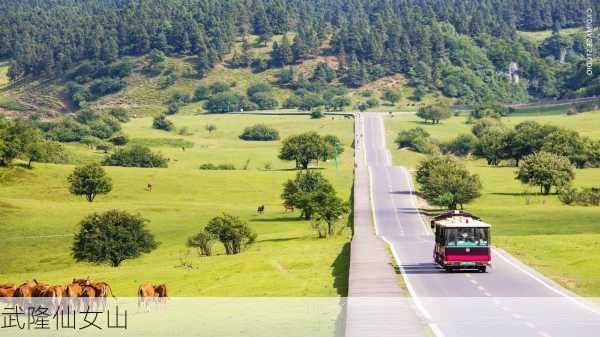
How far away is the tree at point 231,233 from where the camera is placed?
96938mm

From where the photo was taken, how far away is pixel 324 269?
70812 mm

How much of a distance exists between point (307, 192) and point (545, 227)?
32731mm

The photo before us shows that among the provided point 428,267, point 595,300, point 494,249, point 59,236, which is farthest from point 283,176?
point 595,300

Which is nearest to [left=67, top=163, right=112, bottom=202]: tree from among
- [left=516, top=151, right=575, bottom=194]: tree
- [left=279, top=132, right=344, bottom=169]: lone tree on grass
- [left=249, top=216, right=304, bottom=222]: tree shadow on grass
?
[left=249, top=216, right=304, bottom=222]: tree shadow on grass

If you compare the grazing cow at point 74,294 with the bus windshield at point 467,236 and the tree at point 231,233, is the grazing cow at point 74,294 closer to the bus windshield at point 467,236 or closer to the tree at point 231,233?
the bus windshield at point 467,236

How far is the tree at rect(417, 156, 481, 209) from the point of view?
12575cm

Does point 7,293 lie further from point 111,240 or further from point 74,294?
point 111,240

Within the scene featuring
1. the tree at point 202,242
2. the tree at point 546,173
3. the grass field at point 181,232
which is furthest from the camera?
the tree at point 546,173

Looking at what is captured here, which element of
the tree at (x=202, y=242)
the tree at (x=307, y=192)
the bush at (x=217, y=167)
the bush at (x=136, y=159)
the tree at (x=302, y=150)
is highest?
the tree at (x=302, y=150)

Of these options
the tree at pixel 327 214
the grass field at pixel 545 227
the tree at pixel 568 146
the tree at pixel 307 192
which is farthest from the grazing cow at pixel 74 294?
the tree at pixel 568 146

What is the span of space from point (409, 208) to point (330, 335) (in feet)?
296

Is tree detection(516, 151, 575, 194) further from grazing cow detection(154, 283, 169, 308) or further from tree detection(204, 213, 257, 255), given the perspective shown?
grazing cow detection(154, 283, 169, 308)

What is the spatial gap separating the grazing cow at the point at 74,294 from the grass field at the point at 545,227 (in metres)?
25.7

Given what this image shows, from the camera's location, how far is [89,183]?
139125 millimetres
